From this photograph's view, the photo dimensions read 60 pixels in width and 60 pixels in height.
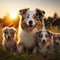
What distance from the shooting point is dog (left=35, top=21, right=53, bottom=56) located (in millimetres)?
4996

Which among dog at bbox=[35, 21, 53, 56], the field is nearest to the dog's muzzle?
dog at bbox=[35, 21, 53, 56]

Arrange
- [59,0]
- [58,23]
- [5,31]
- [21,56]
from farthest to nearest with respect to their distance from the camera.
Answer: [58,23] < [59,0] < [5,31] < [21,56]

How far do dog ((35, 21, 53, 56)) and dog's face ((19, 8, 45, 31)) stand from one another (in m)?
0.17

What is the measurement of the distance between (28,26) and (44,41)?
39 cm

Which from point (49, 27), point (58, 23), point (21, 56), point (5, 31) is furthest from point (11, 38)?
point (58, 23)

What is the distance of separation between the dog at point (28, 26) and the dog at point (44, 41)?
7.3 inches

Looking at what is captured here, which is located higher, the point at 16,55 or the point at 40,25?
the point at 40,25

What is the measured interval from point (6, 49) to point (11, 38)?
0.59 ft

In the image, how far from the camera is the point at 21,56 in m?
4.95

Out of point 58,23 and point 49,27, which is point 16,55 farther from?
point 58,23

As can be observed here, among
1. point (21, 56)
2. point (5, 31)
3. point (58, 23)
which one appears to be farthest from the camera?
point (58, 23)

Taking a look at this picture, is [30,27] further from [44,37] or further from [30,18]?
[44,37]

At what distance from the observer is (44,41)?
16.3ft

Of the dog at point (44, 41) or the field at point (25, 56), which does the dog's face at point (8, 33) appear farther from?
the dog at point (44, 41)
